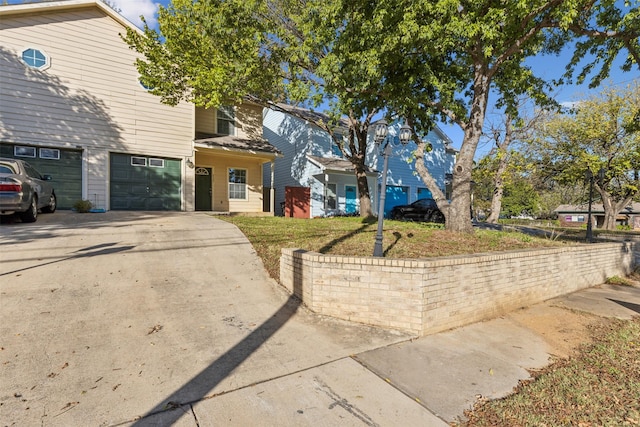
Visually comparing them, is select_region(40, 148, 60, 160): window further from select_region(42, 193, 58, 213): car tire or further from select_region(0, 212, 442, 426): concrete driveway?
select_region(0, 212, 442, 426): concrete driveway

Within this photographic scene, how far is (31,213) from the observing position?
7871mm

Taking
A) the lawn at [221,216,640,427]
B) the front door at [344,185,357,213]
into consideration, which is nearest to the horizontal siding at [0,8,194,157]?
the lawn at [221,216,640,427]

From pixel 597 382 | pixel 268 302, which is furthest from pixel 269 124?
pixel 597 382

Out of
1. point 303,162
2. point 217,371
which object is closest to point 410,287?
point 217,371

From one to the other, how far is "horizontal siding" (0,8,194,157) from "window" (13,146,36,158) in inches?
12.8

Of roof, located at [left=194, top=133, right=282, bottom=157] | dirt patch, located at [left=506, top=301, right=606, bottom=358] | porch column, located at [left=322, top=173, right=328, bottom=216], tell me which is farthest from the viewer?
porch column, located at [left=322, top=173, right=328, bottom=216]

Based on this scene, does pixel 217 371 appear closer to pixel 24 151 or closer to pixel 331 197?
pixel 24 151

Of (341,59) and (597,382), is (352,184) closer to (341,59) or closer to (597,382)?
(341,59)

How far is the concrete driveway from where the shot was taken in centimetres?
266

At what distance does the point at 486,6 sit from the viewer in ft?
23.5

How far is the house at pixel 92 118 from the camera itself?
1041 cm

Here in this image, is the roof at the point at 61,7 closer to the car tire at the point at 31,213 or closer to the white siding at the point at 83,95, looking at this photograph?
the white siding at the point at 83,95

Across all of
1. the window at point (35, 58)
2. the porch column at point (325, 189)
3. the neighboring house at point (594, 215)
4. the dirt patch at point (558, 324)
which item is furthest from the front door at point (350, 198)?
the neighboring house at point (594, 215)

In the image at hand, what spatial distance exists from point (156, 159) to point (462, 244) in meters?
11.8
